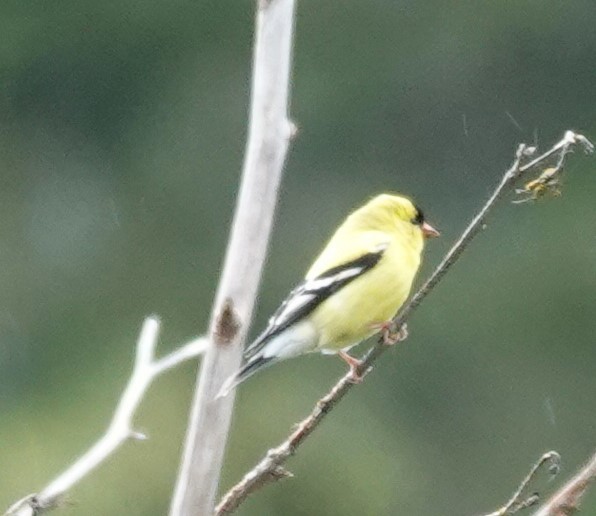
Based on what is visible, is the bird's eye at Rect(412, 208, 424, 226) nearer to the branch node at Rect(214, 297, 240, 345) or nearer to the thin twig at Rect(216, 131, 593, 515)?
the thin twig at Rect(216, 131, 593, 515)

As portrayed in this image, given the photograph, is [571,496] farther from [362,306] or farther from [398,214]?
[398,214]

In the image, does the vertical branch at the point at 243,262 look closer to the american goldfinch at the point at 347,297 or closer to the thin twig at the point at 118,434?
the thin twig at the point at 118,434

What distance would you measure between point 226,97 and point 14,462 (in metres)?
3.30

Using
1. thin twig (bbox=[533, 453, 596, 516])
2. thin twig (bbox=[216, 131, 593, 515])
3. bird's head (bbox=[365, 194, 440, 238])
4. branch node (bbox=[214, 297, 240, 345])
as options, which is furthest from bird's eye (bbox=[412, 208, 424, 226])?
thin twig (bbox=[533, 453, 596, 516])

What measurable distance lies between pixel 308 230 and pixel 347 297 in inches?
303

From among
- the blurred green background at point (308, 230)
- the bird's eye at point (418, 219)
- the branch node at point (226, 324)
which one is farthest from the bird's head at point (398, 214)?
the blurred green background at point (308, 230)

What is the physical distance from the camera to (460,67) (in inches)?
527

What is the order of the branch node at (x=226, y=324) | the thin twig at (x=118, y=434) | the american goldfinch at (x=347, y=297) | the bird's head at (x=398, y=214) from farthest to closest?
the bird's head at (x=398, y=214)
the american goldfinch at (x=347, y=297)
the branch node at (x=226, y=324)
the thin twig at (x=118, y=434)

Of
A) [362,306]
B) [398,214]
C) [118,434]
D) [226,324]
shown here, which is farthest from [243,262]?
[398,214]

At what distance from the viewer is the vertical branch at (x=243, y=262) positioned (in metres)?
1.94

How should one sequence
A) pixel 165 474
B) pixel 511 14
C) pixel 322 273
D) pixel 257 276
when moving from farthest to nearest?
pixel 511 14
pixel 165 474
pixel 322 273
pixel 257 276

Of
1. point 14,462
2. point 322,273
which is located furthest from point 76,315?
point 322,273

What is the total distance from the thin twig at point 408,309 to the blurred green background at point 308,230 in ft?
27.2

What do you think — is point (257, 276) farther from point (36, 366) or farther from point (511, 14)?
point (511, 14)
